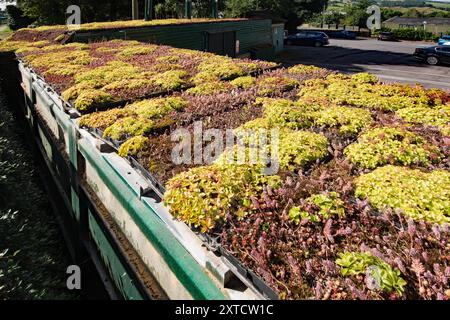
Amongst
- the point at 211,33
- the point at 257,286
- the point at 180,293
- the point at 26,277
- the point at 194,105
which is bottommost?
the point at 26,277

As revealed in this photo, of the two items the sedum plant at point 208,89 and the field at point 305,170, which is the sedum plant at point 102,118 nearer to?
the field at point 305,170

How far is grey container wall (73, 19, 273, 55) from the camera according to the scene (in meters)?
20.0

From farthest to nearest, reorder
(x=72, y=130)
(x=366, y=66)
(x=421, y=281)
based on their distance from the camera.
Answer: (x=366, y=66), (x=72, y=130), (x=421, y=281)

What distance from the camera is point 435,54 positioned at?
32.4 m

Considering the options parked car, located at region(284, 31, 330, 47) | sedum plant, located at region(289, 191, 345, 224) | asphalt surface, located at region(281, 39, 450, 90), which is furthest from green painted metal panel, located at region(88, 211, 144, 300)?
parked car, located at region(284, 31, 330, 47)

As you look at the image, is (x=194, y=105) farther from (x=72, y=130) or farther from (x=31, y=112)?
(x=31, y=112)

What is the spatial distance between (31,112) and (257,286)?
1448 cm

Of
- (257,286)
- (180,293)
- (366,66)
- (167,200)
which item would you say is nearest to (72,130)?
(167,200)

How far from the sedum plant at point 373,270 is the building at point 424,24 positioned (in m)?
63.5

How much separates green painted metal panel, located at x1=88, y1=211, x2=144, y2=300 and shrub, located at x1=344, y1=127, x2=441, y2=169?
13.6ft

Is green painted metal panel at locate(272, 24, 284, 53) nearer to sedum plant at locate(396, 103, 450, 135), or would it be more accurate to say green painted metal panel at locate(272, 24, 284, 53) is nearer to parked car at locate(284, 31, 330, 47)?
parked car at locate(284, 31, 330, 47)

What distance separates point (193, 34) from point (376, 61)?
65.1 ft

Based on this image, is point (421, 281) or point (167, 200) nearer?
point (421, 281)

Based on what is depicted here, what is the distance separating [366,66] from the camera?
105 feet
